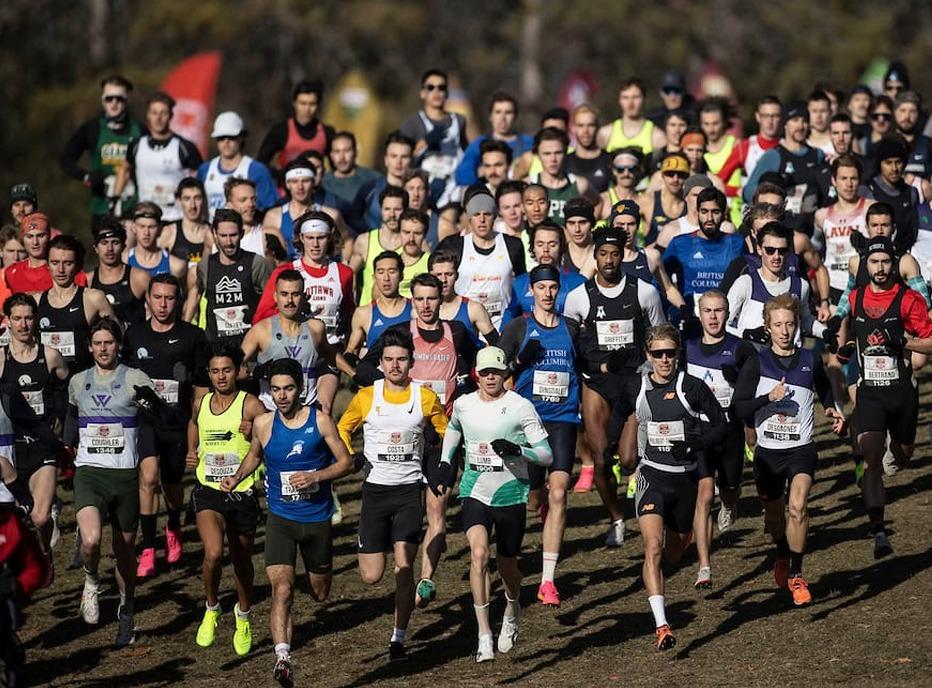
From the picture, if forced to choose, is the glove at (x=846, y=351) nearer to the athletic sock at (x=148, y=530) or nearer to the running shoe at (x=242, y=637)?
the running shoe at (x=242, y=637)

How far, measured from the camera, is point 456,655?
507 inches

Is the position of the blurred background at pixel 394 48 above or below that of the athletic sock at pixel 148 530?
Result: above

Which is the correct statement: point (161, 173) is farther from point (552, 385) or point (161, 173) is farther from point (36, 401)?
point (552, 385)

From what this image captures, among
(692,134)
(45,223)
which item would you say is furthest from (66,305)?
(692,134)

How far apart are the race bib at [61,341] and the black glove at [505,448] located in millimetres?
4092

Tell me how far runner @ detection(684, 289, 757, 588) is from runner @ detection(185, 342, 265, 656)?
3035mm

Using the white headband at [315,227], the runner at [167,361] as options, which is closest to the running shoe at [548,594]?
the runner at [167,361]

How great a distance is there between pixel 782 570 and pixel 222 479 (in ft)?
12.7

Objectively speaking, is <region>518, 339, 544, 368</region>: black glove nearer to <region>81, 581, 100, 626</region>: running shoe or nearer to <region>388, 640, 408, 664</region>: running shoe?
<region>388, 640, 408, 664</region>: running shoe

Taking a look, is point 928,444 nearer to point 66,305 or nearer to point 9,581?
point 66,305

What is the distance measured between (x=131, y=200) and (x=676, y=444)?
827 cm

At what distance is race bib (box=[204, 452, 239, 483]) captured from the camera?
42.4 feet

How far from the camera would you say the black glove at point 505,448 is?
39.5 feet

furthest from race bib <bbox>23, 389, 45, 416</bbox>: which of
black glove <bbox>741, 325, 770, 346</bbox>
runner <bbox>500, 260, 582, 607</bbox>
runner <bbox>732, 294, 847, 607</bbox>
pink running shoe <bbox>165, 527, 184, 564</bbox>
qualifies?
black glove <bbox>741, 325, 770, 346</bbox>
